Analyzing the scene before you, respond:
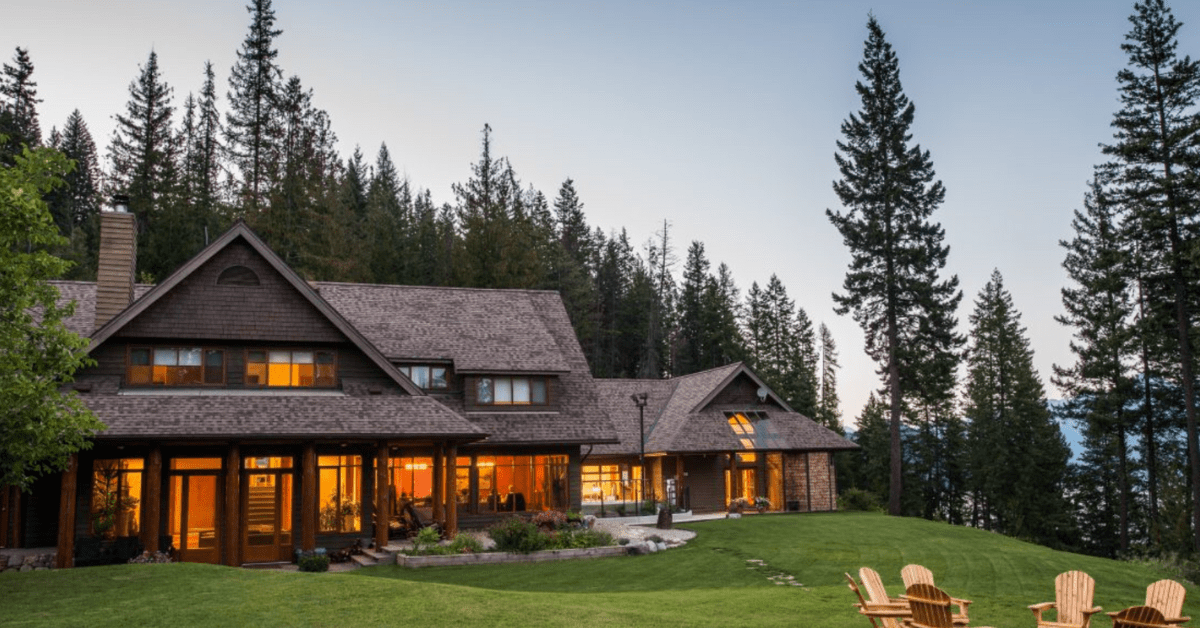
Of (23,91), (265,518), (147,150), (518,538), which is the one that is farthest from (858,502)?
(23,91)

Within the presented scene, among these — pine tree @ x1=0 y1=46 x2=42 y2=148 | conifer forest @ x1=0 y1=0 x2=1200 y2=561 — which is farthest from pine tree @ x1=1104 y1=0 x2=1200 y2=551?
pine tree @ x1=0 y1=46 x2=42 y2=148

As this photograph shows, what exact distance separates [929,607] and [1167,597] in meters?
2.55

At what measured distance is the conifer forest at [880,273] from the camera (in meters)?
34.8

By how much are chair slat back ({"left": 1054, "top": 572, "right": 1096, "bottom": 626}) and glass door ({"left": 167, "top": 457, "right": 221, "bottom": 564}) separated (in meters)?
20.2

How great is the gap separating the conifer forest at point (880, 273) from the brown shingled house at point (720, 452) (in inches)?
146

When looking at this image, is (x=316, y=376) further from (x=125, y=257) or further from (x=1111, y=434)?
(x=1111, y=434)

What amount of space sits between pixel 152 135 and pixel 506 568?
48000 mm

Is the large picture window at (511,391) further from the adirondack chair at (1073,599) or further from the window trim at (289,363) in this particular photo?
the adirondack chair at (1073,599)

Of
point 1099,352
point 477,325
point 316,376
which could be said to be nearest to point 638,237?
point 1099,352

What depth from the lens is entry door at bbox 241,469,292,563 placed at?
920 inches

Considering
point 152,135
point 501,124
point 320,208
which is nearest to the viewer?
point 320,208

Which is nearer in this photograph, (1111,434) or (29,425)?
(29,425)

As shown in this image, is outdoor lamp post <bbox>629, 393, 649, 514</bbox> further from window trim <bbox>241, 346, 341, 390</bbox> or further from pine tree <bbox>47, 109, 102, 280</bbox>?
pine tree <bbox>47, 109, 102, 280</bbox>

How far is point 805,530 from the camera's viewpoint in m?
29.0
